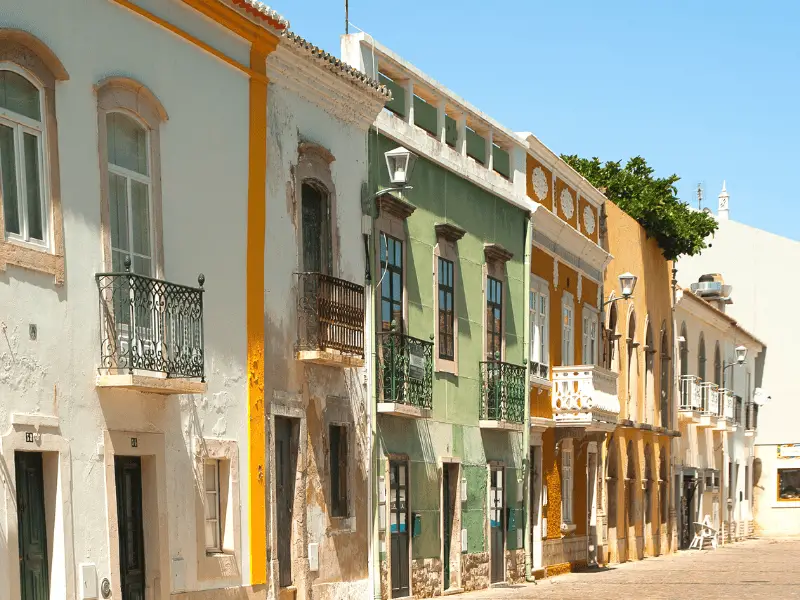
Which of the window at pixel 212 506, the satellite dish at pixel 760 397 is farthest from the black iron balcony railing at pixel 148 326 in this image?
the satellite dish at pixel 760 397

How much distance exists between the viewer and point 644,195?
35844mm

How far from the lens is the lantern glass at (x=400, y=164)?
749 inches

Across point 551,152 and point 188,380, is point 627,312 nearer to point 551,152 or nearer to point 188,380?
point 551,152

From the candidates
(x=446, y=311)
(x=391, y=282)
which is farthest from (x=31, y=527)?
(x=446, y=311)

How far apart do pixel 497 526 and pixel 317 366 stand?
24.7ft

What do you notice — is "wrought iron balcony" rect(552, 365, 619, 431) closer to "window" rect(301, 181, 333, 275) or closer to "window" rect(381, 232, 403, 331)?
"window" rect(381, 232, 403, 331)

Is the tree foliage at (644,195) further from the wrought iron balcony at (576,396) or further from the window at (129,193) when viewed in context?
the window at (129,193)

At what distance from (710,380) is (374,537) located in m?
28.6

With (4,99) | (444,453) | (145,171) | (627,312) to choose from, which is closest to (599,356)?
(627,312)

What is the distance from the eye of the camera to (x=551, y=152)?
2717 cm

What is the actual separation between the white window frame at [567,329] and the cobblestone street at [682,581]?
4169 millimetres

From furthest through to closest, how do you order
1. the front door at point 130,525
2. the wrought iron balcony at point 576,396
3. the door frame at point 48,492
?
the wrought iron balcony at point 576,396 → the front door at point 130,525 → the door frame at point 48,492

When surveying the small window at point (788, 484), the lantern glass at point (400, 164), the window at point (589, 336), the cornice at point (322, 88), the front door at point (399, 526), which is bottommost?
the small window at point (788, 484)

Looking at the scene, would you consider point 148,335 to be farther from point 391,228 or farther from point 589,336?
point 589,336
